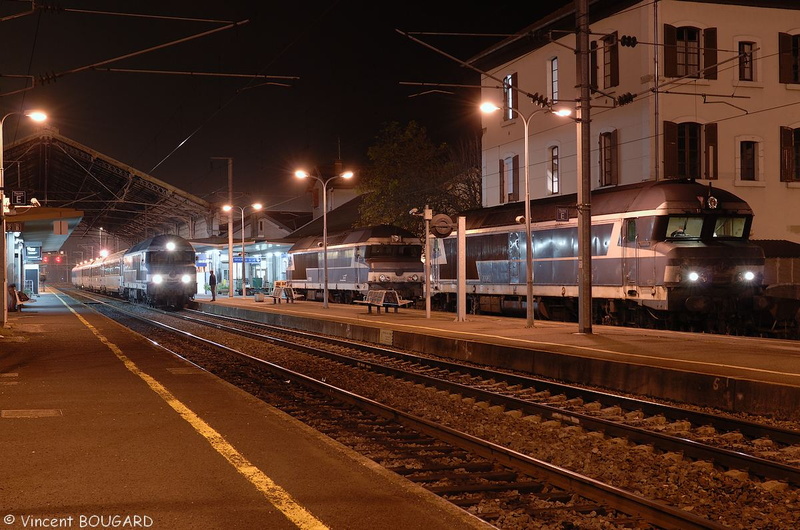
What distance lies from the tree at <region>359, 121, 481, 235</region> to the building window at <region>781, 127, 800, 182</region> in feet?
63.8

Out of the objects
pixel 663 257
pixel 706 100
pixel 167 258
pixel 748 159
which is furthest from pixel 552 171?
pixel 167 258

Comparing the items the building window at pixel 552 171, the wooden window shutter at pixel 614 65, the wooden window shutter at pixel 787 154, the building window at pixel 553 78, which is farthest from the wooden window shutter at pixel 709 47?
the building window at pixel 552 171

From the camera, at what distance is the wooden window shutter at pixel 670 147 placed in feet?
97.2

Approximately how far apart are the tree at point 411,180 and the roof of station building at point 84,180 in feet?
53.8

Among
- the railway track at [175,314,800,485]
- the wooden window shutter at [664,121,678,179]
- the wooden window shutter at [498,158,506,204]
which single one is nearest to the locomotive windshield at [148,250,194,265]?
the wooden window shutter at [498,158,506,204]

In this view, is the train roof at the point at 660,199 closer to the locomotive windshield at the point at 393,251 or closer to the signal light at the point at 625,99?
the signal light at the point at 625,99

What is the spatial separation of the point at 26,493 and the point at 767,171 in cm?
3006

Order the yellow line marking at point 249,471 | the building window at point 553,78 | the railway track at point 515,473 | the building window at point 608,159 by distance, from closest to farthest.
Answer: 1. the yellow line marking at point 249,471
2. the railway track at point 515,473
3. the building window at point 608,159
4. the building window at point 553,78

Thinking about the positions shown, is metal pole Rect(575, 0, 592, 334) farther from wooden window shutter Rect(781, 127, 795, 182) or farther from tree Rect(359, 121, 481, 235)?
tree Rect(359, 121, 481, 235)

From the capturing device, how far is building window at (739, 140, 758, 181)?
102 ft

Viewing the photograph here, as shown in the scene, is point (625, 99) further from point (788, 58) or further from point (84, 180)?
point (84, 180)

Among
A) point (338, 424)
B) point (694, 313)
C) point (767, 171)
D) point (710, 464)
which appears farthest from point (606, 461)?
point (767, 171)

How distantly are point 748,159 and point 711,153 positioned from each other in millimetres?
1855

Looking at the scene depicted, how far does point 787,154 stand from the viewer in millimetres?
31203
